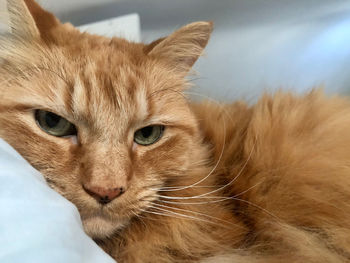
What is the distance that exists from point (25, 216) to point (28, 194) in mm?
54

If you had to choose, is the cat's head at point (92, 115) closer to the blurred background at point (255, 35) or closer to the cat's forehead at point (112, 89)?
the cat's forehead at point (112, 89)

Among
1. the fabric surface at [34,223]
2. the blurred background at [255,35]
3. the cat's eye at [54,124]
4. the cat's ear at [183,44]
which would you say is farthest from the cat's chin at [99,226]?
the blurred background at [255,35]

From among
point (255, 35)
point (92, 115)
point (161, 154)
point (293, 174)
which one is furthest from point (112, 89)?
point (255, 35)

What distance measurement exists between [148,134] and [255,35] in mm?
1081

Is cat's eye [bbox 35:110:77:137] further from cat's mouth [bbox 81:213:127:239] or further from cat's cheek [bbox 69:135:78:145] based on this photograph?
cat's mouth [bbox 81:213:127:239]

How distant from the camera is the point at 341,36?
1832 mm

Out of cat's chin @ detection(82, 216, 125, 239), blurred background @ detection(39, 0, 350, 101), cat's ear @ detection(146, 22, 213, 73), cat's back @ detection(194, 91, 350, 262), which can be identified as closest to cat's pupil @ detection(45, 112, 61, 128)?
cat's chin @ detection(82, 216, 125, 239)

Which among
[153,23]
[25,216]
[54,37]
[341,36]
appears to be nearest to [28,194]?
[25,216]

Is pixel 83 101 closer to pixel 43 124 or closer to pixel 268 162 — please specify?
pixel 43 124

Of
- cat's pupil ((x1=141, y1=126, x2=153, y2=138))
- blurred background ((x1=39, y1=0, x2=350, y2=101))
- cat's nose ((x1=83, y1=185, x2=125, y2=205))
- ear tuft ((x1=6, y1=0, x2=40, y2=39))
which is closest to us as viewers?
cat's nose ((x1=83, y1=185, x2=125, y2=205))

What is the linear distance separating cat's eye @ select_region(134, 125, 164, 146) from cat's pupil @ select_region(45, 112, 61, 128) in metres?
0.22

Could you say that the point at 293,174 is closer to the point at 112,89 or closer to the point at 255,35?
the point at 112,89

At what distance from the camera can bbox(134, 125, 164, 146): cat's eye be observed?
1.04 meters

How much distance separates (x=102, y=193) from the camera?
0.84 metres
